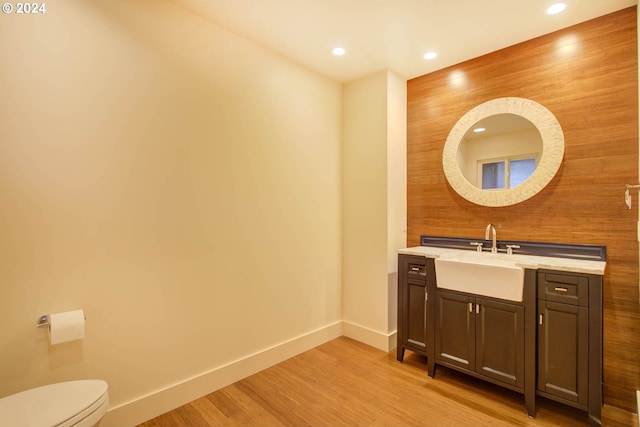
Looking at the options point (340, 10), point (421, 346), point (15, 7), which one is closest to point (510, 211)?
point (421, 346)

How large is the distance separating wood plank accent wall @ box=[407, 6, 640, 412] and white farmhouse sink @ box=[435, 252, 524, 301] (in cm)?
49

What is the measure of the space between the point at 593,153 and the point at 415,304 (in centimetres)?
168

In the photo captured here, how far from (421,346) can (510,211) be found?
1318 millimetres

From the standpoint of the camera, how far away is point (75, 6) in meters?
1.74

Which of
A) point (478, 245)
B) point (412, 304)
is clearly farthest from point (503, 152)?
point (412, 304)

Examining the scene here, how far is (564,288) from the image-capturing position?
1975mm

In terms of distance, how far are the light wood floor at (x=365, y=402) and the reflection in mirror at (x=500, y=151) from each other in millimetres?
1601

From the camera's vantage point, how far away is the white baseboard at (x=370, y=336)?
2998mm

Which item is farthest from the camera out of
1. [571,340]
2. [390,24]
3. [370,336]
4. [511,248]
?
[370,336]

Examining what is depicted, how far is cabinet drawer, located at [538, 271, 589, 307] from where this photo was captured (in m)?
1.90

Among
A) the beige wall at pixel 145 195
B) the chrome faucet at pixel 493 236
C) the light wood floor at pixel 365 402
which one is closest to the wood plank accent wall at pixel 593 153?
the chrome faucet at pixel 493 236

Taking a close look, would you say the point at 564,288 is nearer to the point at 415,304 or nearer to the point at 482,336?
the point at 482,336

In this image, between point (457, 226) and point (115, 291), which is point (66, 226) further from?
point (457, 226)

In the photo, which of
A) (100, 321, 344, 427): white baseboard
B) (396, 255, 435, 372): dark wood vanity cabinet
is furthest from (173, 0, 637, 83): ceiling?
(100, 321, 344, 427): white baseboard
